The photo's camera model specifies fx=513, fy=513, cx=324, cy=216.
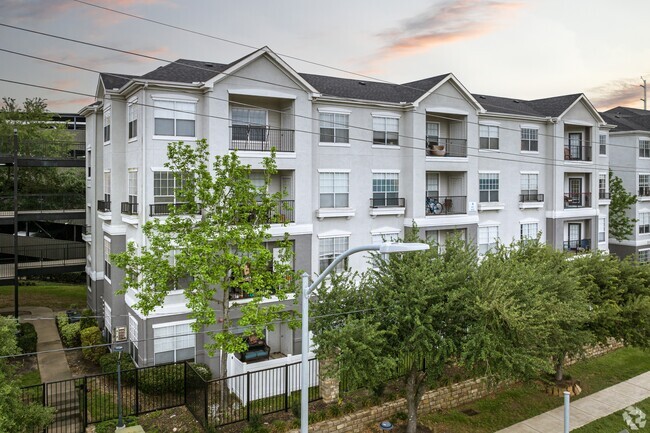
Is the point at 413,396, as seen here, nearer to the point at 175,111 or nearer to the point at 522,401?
the point at 522,401

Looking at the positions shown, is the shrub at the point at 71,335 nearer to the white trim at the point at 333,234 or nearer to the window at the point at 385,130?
the white trim at the point at 333,234

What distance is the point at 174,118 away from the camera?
22.0 m

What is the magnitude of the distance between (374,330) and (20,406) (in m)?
9.99

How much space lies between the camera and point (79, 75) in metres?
32.1

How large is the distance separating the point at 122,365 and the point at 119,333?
2458mm

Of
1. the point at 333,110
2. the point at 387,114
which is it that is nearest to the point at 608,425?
the point at 387,114

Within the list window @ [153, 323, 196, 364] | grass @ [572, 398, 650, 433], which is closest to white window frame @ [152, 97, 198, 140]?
window @ [153, 323, 196, 364]

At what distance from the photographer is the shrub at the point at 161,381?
19.8m

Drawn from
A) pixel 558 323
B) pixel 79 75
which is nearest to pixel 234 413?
pixel 558 323

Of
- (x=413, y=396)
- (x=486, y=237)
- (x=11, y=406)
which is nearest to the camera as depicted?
(x=11, y=406)

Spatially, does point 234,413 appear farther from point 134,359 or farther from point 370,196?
point 370,196

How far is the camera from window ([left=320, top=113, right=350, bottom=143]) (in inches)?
1020

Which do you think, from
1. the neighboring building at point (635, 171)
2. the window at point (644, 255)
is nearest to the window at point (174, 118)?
the neighboring building at point (635, 171)

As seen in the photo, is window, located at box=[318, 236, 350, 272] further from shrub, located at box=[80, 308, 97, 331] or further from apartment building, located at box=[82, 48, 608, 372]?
shrub, located at box=[80, 308, 97, 331]
